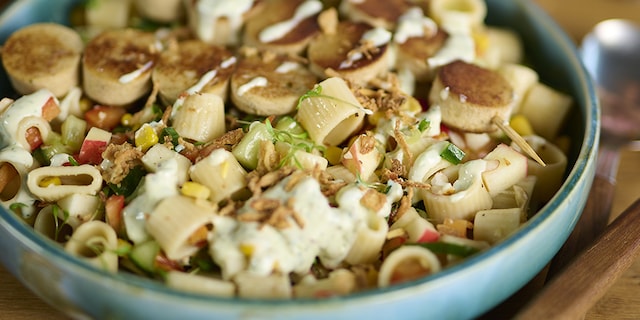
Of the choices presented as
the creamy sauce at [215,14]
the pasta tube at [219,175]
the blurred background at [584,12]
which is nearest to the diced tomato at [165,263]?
the pasta tube at [219,175]

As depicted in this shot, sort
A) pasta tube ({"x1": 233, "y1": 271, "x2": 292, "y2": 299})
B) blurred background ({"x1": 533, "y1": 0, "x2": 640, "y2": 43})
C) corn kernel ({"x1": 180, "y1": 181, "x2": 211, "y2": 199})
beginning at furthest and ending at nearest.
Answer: blurred background ({"x1": 533, "y1": 0, "x2": 640, "y2": 43})
corn kernel ({"x1": 180, "y1": 181, "x2": 211, "y2": 199})
pasta tube ({"x1": 233, "y1": 271, "x2": 292, "y2": 299})

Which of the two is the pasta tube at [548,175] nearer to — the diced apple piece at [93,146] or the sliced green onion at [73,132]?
the diced apple piece at [93,146]

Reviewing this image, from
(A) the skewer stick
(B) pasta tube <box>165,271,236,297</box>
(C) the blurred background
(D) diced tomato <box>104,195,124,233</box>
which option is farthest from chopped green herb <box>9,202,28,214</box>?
(C) the blurred background

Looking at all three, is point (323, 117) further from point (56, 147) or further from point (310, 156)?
point (56, 147)

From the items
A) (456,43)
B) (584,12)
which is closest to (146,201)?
(456,43)

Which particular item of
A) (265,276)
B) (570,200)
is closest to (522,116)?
(570,200)

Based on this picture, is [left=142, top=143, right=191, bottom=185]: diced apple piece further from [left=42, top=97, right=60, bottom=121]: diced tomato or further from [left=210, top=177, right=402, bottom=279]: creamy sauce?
[left=42, top=97, right=60, bottom=121]: diced tomato
